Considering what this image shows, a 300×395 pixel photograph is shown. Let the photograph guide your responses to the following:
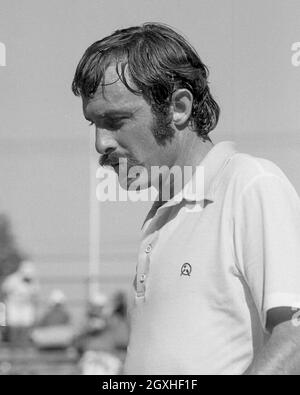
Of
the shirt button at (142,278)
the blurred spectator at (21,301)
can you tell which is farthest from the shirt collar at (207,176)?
the blurred spectator at (21,301)

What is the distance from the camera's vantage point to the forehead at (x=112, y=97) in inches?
51.0

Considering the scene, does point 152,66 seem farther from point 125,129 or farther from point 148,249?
point 148,249

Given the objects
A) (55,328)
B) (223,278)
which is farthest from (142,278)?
(55,328)

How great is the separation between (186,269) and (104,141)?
0.22 meters

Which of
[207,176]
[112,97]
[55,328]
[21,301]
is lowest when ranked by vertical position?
[55,328]

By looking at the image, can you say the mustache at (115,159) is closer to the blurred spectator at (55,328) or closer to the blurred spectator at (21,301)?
the blurred spectator at (21,301)

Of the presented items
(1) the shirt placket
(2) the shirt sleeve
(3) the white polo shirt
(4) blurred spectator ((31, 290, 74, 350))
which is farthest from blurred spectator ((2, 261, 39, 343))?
(2) the shirt sleeve

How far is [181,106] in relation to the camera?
1363 mm
